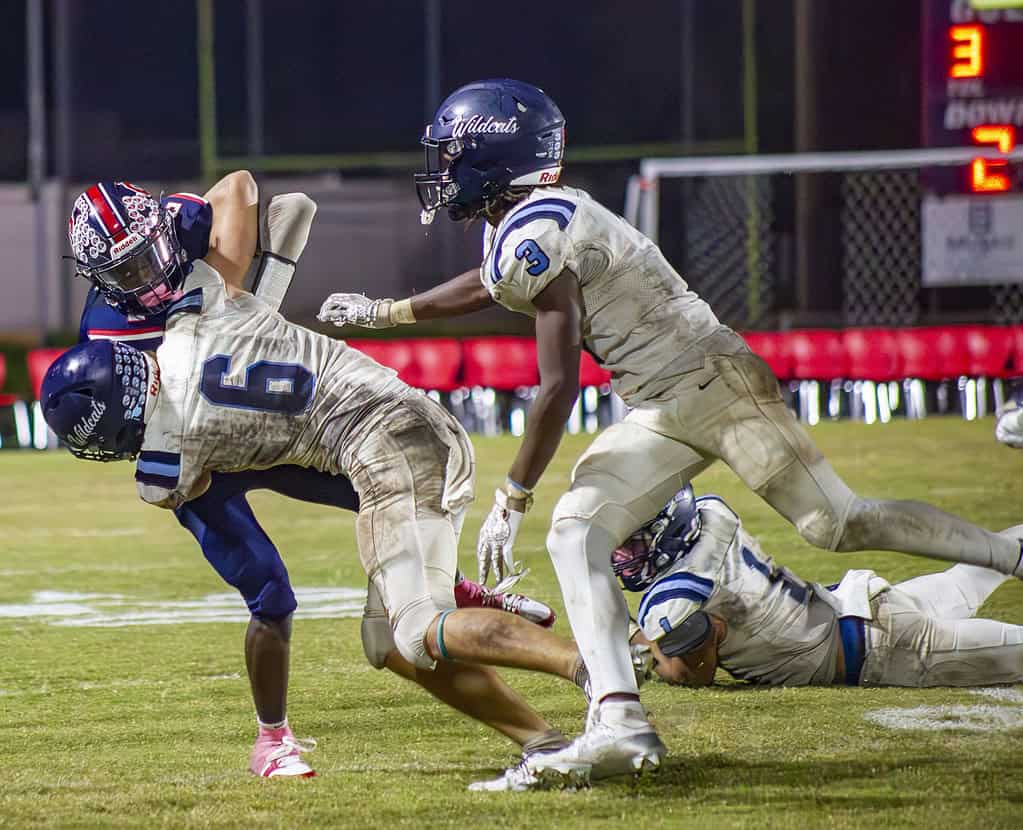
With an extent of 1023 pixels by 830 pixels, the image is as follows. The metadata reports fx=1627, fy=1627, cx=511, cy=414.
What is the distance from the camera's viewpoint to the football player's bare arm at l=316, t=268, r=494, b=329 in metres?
4.16

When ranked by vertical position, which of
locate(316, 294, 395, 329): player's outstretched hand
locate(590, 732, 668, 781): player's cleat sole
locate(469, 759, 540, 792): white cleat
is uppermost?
locate(316, 294, 395, 329): player's outstretched hand

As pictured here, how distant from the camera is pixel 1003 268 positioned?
13312 millimetres

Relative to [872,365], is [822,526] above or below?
above

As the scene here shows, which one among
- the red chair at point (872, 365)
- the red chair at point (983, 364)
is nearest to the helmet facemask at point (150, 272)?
the red chair at point (872, 365)

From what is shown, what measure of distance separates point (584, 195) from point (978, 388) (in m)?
11.0

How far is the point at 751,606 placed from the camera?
169 inches

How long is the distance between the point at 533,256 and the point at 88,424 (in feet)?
3.30

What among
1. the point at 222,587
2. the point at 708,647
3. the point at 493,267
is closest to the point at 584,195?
the point at 493,267

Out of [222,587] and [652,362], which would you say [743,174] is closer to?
[222,587]

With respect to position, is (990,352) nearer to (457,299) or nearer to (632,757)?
(457,299)

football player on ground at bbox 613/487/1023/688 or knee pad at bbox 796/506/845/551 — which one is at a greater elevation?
knee pad at bbox 796/506/845/551

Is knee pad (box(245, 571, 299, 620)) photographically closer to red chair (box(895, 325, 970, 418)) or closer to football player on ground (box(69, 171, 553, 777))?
football player on ground (box(69, 171, 553, 777))

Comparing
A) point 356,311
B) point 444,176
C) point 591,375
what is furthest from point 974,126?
point 444,176

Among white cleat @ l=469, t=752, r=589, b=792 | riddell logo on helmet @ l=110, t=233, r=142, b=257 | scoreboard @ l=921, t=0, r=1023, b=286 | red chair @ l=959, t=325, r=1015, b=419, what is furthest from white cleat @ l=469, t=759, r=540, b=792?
red chair @ l=959, t=325, r=1015, b=419
